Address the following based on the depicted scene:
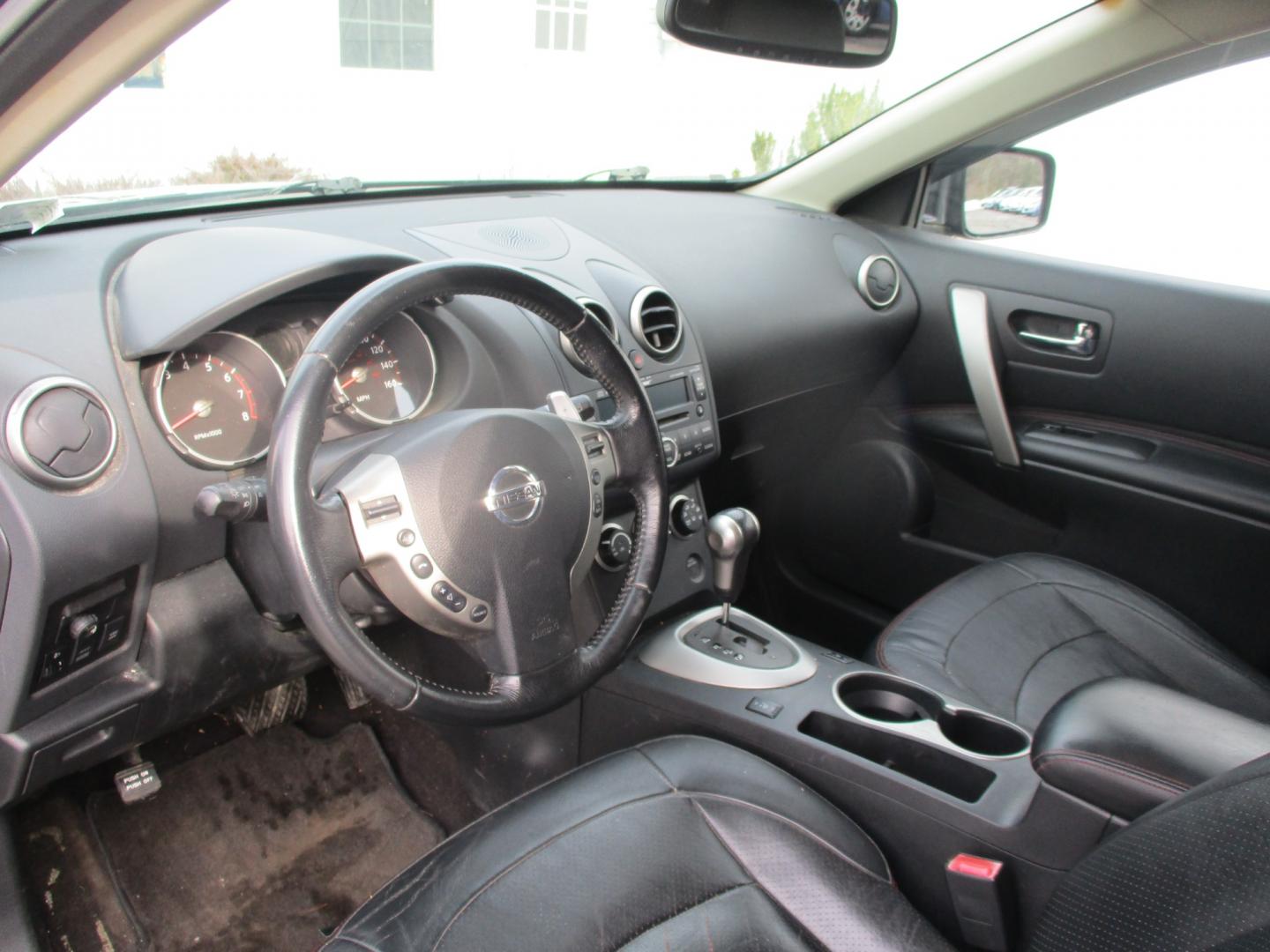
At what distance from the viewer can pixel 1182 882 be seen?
852 mm

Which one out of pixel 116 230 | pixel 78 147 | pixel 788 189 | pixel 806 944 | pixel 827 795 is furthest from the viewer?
pixel 788 189

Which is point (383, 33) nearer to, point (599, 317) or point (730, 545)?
point (599, 317)

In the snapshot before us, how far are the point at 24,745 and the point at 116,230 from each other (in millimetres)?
773

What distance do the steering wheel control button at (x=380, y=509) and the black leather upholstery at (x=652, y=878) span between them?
445 millimetres

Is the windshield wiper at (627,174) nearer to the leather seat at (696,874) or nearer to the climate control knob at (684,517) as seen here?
the climate control knob at (684,517)

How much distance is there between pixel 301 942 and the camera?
1.93 meters

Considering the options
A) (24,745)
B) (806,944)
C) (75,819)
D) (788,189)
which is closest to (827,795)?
(806,944)

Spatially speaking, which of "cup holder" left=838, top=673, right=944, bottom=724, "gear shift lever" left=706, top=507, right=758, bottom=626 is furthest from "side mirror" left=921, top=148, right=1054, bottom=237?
"cup holder" left=838, top=673, right=944, bottom=724

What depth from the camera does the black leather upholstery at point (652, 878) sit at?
1165 mm

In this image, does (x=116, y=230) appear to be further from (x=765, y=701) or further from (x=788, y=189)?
(x=788, y=189)

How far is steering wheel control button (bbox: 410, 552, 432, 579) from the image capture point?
1.22 metres

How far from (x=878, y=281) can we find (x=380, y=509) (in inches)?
68.2

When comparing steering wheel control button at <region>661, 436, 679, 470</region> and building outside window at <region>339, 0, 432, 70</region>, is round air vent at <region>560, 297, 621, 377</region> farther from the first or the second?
building outside window at <region>339, 0, 432, 70</region>

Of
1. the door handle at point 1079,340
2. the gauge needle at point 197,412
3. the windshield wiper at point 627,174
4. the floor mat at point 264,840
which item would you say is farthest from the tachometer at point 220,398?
the door handle at point 1079,340
